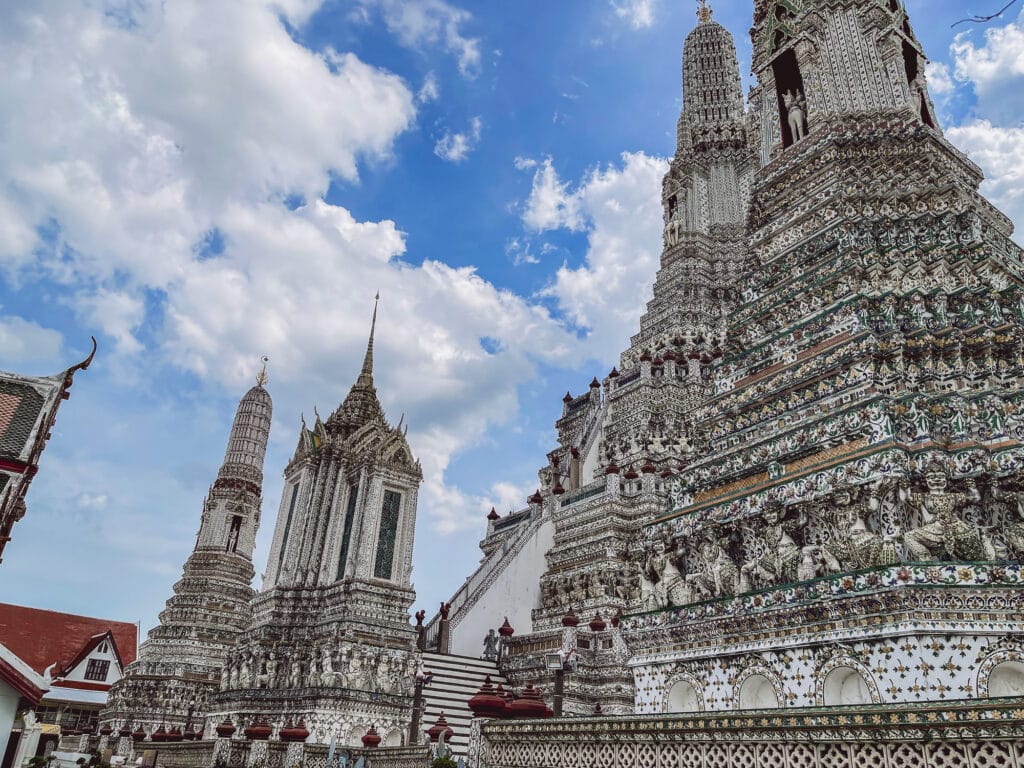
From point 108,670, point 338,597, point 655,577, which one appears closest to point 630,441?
point 338,597

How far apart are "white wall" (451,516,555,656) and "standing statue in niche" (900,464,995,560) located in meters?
13.2

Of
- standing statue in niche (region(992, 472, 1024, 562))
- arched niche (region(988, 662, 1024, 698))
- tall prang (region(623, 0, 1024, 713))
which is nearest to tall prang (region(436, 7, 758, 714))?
tall prang (region(623, 0, 1024, 713))

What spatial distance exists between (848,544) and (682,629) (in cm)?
244

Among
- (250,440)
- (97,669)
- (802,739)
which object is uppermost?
(250,440)

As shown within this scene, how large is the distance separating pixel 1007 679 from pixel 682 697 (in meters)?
3.71

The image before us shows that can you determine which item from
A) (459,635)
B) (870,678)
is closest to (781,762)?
(870,678)

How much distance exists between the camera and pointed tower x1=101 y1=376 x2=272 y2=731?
2295 centimetres

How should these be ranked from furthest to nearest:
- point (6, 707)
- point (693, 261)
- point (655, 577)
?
point (693, 261) → point (655, 577) → point (6, 707)

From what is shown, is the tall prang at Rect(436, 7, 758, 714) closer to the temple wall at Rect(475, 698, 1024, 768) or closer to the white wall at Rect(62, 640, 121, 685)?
the temple wall at Rect(475, 698, 1024, 768)

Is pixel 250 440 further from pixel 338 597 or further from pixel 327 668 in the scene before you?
A: pixel 327 668

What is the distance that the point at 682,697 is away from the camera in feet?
30.8

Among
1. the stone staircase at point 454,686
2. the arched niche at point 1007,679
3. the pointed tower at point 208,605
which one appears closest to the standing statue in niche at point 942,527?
the arched niche at point 1007,679

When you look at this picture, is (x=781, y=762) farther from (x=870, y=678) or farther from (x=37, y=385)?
(x=37, y=385)

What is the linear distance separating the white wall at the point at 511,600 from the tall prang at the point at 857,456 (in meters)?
9.25
